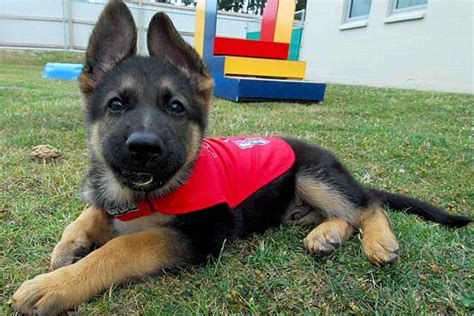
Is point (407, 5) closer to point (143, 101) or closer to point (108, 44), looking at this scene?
point (108, 44)

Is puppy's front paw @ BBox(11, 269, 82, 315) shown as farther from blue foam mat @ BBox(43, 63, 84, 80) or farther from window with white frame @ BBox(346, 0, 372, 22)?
window with white frame @ BBox(346, 0, 372, 22)

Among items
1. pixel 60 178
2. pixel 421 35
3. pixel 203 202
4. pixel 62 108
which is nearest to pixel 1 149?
pixel 60 178

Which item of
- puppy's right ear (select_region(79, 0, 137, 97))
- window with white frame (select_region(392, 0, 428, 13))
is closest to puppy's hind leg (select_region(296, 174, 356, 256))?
puppy's right ear (select_region(79, 0, 137, 97))

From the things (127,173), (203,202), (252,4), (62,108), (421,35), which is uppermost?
(252,4)

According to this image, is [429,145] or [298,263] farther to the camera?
[429,145]

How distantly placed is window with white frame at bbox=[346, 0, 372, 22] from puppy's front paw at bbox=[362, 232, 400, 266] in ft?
50.7

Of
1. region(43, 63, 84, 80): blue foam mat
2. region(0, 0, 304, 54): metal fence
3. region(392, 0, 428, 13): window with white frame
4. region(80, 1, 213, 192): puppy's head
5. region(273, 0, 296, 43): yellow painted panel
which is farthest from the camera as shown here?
region(0, 0, 304, 54): metal fence

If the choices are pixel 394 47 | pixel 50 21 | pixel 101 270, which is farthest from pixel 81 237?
pixel 50 21

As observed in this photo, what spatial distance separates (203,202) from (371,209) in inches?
52.7

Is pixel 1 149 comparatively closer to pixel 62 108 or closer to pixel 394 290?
pixel 62 108

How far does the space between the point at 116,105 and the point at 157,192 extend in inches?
23.7

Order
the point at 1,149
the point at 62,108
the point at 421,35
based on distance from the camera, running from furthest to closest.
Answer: the point at 421,35
the point at 62,108
the point at 1,149

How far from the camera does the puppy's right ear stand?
2.67 metres

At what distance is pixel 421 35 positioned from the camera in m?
13.3
